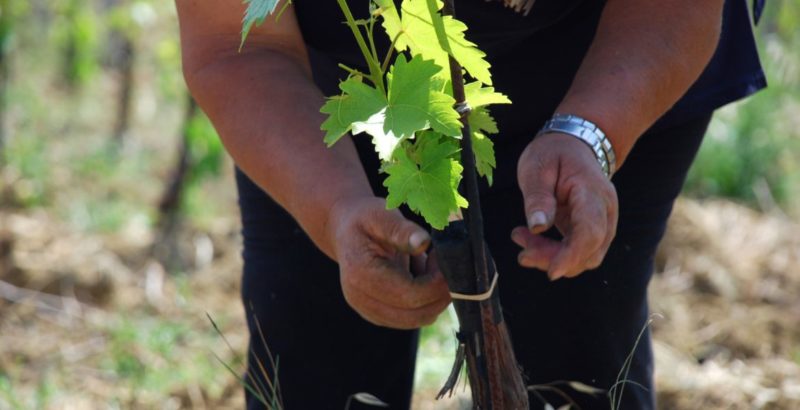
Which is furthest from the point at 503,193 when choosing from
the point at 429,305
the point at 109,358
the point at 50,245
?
the point at 50,245

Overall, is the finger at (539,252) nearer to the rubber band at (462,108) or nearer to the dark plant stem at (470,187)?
the dark plant stem at (470,187)

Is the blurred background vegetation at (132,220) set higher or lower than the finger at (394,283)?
lower

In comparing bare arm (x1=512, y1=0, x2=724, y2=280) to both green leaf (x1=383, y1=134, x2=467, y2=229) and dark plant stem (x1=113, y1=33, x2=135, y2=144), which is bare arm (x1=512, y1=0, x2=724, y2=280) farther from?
dark plant stem (x1=113, y1=33, x2=135, y2=144)

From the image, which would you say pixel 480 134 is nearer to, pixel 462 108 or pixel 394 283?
pixel 462 108

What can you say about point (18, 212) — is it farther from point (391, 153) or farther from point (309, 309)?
point (391, 153)

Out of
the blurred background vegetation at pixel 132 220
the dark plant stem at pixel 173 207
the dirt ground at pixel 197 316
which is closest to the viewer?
the dirt ground at pixel 197 316

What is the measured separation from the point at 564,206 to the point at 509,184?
0.34m

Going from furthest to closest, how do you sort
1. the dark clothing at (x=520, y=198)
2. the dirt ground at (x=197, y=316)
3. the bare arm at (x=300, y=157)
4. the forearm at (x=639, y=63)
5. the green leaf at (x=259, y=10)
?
the dirt ground at (x=197, y=316) < the dark clothing at (x=520, y=198) < the forearm at (x=639, y=63) < the bare arm at (x=300, y=157) < the green leaf at (x=259, y=10)

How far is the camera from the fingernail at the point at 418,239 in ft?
4.44

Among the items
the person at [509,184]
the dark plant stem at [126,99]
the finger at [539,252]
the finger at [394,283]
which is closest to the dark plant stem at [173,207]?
the dark plant stem at [126,99]

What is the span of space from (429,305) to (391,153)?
0.96 feet

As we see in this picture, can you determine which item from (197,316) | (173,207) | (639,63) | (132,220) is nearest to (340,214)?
(639,63)

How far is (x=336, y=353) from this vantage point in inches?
76.2

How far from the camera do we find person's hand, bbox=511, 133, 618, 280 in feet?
4.41
